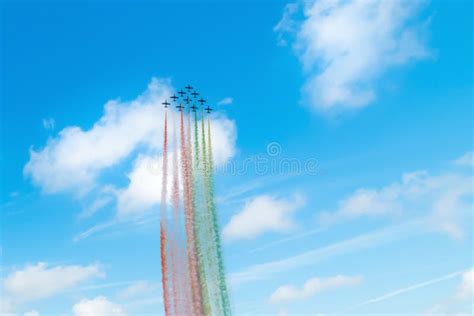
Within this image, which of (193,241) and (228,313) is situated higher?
(193,241)

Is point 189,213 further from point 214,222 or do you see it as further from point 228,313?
point 228,313

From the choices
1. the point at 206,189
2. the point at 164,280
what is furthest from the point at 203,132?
the point at 164,280

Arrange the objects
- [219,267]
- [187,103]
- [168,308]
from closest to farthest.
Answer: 1. [168,308]
2. [219,267]
3. [187,103]

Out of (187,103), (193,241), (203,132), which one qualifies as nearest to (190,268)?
(193,241)

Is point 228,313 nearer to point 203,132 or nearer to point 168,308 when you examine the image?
point 168,308

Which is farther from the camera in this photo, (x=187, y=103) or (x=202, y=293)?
(x=187, y=103)

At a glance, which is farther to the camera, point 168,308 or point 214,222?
point 214,222

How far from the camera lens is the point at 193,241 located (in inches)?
3981

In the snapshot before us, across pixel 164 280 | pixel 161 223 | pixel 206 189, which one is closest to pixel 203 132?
pixel 206 189

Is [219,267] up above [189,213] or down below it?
below

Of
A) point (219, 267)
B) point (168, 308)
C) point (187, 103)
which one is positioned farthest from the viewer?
point (187, 103)

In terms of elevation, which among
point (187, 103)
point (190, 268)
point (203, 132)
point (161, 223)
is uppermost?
point (187, 103)

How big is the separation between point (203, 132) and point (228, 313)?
30540 millimetres

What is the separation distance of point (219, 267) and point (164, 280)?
10.5m
